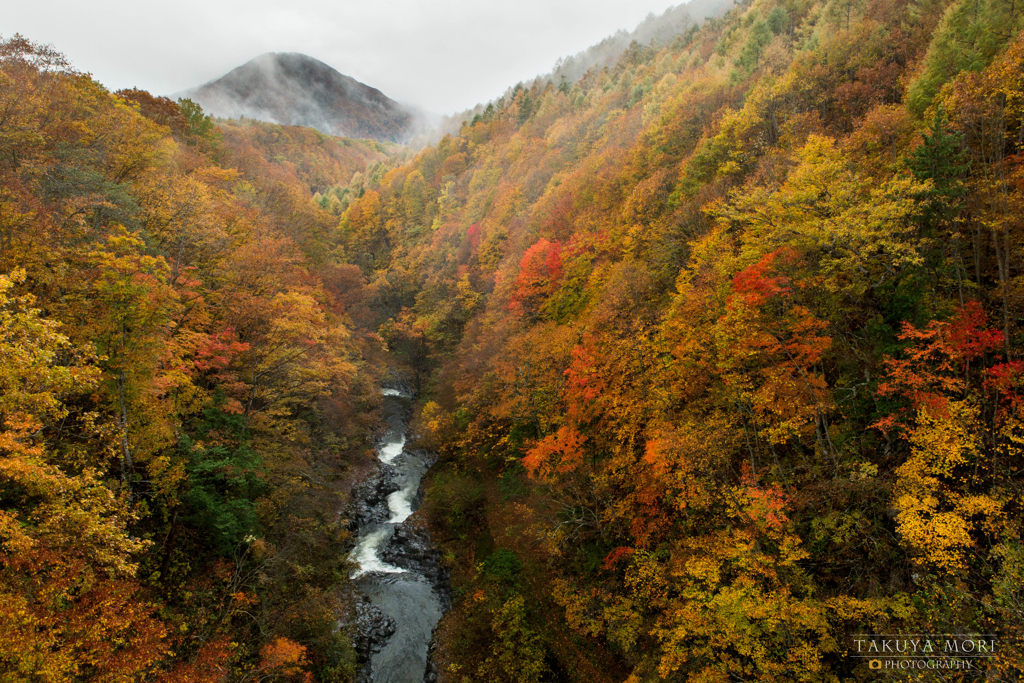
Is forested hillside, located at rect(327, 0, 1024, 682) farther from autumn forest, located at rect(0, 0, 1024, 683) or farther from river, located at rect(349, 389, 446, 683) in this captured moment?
river, located at rect(349, 389, 446, 683)

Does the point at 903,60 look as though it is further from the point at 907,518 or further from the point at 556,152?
the point at 556,152

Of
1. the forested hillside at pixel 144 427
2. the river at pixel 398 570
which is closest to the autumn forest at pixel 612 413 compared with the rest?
the forested hillside at pixel 144 427

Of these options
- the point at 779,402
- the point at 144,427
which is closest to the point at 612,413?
the point at 779,402

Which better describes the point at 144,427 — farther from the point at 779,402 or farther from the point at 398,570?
the point at 779,402

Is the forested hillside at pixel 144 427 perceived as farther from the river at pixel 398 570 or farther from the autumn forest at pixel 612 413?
the river at pixel 398 570

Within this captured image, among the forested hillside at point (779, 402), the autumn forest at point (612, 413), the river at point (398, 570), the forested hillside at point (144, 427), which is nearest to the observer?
the forested hillside at point (144, 427)
